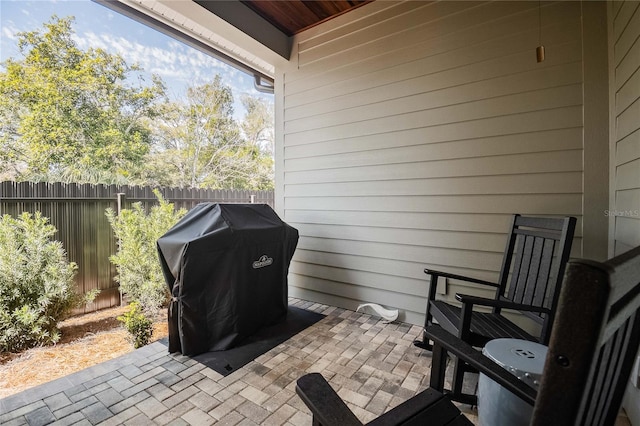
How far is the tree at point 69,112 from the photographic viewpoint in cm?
557

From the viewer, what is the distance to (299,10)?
318 cm

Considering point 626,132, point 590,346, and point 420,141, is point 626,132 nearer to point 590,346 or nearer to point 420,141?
point 420,141

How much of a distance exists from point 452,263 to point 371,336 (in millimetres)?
1000

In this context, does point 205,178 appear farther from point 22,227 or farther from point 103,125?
point 22,227

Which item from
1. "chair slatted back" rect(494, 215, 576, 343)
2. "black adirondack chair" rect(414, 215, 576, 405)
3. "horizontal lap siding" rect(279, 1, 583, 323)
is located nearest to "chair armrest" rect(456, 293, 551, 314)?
"black adirondack chair" rect(414, 215, 576, 405)

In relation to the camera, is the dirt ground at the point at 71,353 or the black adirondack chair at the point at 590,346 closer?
the black adirondack chair at the point at 590,346

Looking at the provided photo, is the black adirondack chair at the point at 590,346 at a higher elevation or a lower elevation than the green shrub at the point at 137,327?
higher

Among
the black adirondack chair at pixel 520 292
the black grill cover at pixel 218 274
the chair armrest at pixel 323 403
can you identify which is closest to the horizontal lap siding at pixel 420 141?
the black adirondack chair at pixel 520 292

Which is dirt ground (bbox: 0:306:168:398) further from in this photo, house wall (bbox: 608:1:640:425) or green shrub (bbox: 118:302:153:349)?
house wall (bbox: 608:1:640:425)

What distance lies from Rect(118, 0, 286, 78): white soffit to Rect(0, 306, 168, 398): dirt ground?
3.15 m

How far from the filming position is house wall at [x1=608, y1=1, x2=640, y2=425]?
1533mm

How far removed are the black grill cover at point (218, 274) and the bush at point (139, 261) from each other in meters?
1.13

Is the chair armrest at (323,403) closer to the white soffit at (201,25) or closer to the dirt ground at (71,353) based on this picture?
the dirt ground at (71,353)

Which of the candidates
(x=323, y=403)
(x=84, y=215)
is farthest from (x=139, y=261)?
(x=323, y=403)
